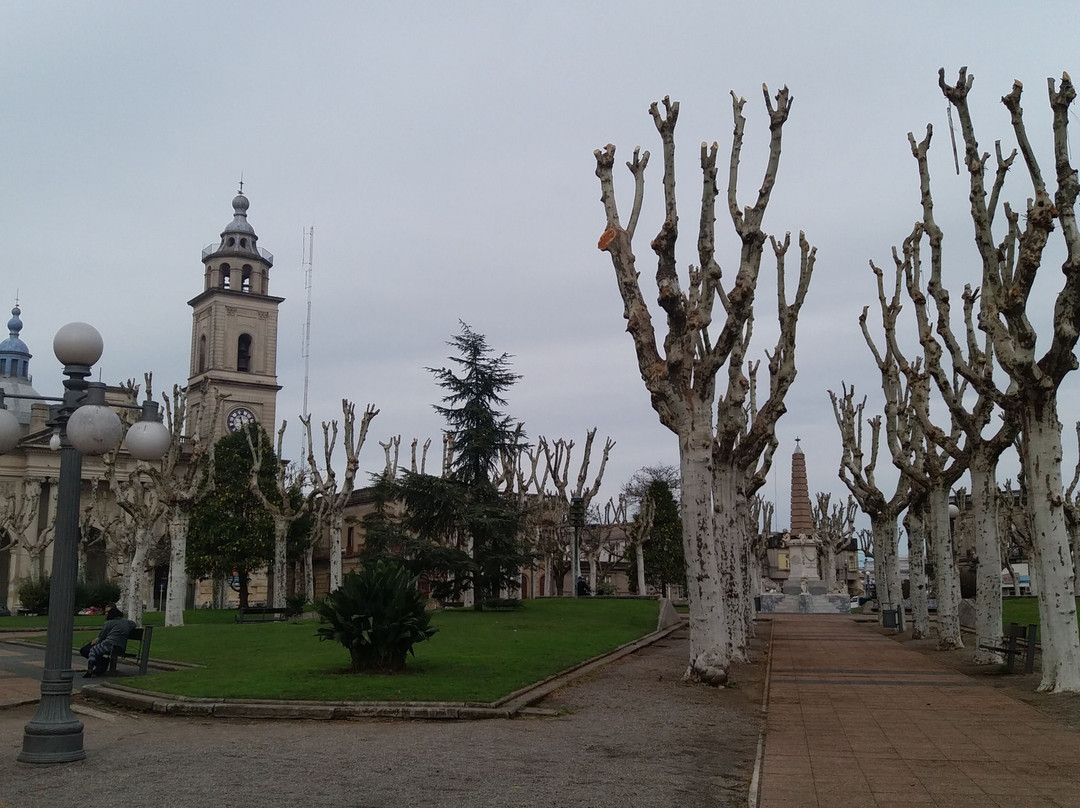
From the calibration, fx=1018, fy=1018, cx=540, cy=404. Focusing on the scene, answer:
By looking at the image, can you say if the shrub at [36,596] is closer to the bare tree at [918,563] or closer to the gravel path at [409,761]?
the gravel path at [409,761]

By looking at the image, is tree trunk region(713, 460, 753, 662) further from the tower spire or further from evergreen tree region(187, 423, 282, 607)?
the tower spire

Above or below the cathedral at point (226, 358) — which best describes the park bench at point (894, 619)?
below

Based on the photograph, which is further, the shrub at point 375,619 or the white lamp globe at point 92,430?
the shrub at point 375,619

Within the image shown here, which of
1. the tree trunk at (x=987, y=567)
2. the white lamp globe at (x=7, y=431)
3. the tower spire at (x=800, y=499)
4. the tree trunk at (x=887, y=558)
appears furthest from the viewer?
the tower spire at (x=800, y=499)

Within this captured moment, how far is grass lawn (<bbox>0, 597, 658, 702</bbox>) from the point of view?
1356 centimetres

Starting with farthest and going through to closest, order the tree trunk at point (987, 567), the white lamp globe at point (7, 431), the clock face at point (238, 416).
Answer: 1. the clock face at point (238, 416)
2. the tree trunk at point (987, 567)
3. the white lamp globe at point (7, 431)

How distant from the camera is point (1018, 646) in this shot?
60.8 ft

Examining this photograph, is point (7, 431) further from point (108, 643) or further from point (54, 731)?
point (108, 643)

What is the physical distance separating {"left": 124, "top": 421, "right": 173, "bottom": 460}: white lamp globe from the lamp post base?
2189mm

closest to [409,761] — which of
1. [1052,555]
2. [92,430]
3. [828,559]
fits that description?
[92,430]

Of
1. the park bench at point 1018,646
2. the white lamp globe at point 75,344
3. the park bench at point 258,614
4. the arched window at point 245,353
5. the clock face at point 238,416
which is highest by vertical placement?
the arched window at point 245,353

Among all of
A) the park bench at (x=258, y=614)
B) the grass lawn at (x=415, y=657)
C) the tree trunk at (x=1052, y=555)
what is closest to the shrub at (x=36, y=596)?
the park bench at (x=258, y=614)

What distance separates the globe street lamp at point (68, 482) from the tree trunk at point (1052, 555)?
12.0 metres

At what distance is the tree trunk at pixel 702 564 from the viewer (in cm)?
1623
